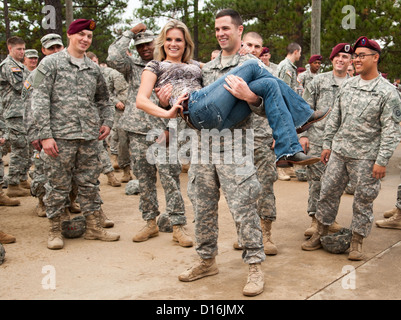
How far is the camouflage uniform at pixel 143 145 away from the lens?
16.6 ft

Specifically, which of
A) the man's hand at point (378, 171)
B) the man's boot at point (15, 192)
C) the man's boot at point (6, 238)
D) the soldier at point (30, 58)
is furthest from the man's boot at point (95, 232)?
the soldier at point (30, 58)

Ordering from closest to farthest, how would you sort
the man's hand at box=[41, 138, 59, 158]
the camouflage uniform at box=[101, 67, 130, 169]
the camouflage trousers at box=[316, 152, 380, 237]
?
1. the camouflage trousers at box=[316, 152, 380, 237]
2. the man's hand at box=[41, 138, 59, 158]
3. the camouflage uniform at box=[101, 67, 130, 169]

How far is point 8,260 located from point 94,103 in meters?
1.88

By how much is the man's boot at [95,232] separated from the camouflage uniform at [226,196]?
144 centimetres

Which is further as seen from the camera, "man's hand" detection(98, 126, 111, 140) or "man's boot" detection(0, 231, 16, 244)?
"man's hand" detection(98, 126, 111, 140)

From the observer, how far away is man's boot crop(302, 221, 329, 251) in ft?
15.7

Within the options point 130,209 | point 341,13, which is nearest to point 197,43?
point 341,13

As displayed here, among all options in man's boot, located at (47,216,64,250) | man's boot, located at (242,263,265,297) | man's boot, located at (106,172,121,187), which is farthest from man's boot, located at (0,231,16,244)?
man's boot, located at (106,172,121,187)

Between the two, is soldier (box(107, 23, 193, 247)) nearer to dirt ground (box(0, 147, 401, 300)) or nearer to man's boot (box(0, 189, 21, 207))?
dirt ground (box(0, 147, 401, 300))

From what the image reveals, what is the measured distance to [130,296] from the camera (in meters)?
3.64

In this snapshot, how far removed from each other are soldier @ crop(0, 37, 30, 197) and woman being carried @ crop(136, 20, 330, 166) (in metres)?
4.16

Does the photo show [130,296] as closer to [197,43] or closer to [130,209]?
[130,209]

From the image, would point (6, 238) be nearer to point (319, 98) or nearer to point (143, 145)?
point (143, 145)

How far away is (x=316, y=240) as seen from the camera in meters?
4.81
